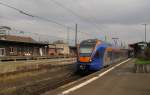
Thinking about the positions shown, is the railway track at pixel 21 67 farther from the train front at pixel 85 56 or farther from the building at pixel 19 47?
the building at pixel 19 47

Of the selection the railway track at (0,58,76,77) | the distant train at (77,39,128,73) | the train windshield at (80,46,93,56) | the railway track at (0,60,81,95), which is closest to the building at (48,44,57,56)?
the railway track at (0,58,76,77)

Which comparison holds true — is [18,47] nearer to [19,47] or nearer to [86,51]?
[19,47]

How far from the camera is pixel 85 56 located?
2967 cm

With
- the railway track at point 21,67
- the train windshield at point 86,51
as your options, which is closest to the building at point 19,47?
the railway track at point 21,67

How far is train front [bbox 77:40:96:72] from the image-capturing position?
29.5 m

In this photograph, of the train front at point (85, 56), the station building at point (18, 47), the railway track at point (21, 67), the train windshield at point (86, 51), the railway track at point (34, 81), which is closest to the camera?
the railway track at point (34, 81)

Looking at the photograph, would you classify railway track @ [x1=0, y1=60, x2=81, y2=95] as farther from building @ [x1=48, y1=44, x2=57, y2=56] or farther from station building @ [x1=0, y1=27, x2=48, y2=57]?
building @ [x1=48, y1=44, x2=57, y2=56]

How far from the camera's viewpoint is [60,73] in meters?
34.0

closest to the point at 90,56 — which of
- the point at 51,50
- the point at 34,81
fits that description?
the point at 34,81

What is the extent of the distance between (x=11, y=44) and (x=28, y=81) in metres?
22.6

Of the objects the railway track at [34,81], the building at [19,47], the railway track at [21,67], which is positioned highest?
the building at [19,47]

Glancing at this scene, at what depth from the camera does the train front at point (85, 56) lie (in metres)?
29.5

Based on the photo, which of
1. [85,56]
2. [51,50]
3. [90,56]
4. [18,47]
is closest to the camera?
[90,56]

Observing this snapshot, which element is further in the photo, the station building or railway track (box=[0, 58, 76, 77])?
the station building
